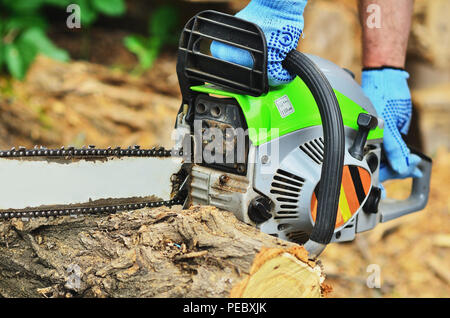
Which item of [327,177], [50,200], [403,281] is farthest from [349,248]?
[50,200]

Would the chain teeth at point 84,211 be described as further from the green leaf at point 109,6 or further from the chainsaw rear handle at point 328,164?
the green leaf at point 109,6

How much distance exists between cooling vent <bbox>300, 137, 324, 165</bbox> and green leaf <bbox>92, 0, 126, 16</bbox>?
129 inches

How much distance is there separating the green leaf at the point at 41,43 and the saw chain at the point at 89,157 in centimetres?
295

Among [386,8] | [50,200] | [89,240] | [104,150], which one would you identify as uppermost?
[386,8]

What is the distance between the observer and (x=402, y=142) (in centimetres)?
245

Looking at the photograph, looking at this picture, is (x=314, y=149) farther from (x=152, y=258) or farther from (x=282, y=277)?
(x=152, y=258)

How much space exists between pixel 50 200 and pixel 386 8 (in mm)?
1601

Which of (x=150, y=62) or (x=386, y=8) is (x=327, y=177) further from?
(x=150, y=62)

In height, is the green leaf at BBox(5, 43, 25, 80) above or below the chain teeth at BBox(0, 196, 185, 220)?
above

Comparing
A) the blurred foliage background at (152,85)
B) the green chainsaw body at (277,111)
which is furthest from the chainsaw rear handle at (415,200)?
the blurred foliage background at (152,85)

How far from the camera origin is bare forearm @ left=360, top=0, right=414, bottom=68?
7.81 ft

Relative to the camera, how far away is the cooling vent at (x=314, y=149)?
2012mm

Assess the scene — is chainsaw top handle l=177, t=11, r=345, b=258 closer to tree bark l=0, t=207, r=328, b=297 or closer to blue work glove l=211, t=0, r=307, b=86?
blue work glove l=211, t=0, r=307, b=86

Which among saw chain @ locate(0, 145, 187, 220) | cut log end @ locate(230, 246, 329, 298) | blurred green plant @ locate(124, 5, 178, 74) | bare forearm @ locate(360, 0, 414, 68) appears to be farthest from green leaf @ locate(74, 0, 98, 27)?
cut log end @ locate(230, 246, 329, 298)
